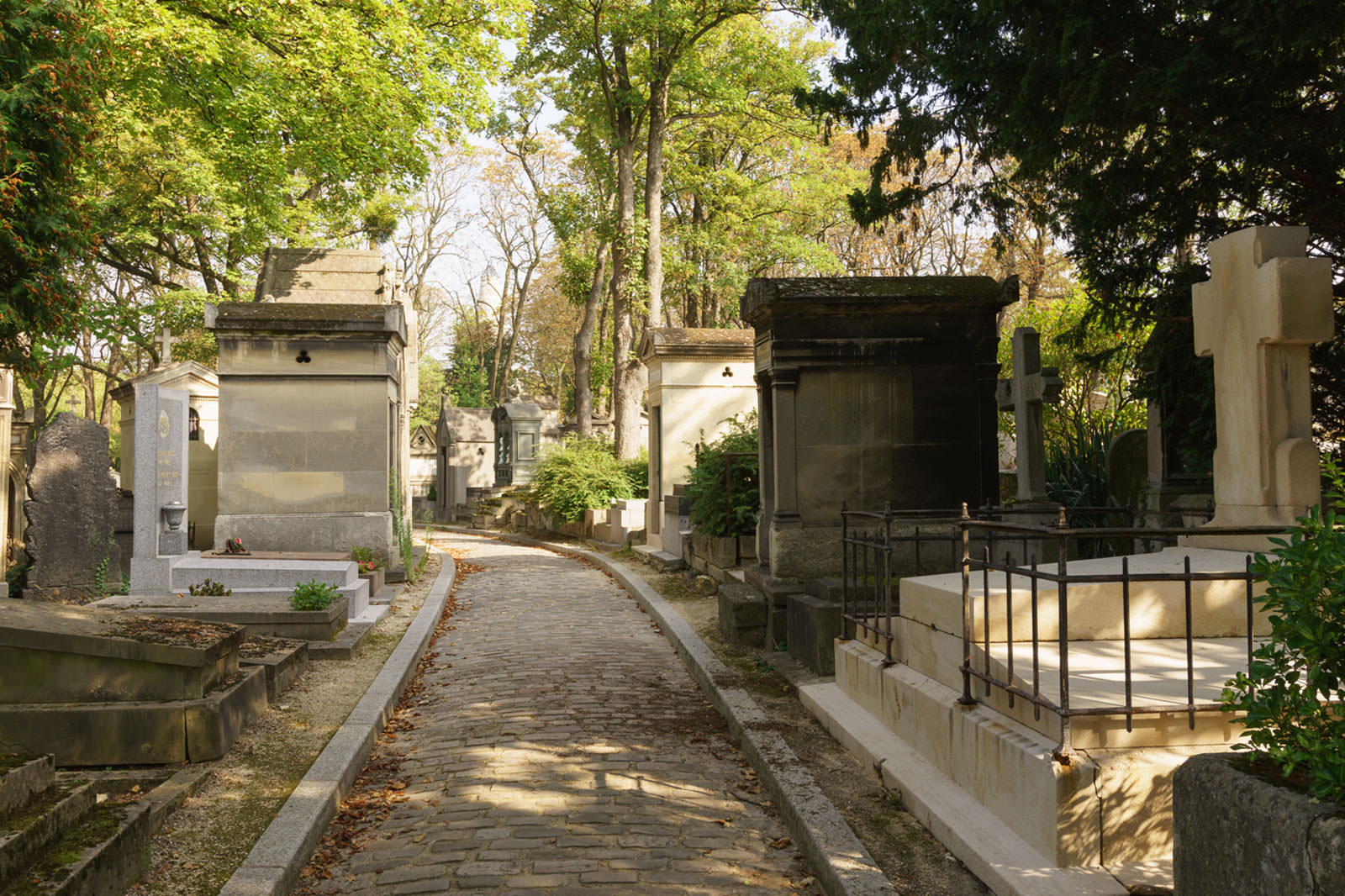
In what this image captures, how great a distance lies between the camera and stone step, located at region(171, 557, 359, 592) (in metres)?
10.3

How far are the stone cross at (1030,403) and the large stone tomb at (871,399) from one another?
39 cm

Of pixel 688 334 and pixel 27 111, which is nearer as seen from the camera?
pixel 27 111

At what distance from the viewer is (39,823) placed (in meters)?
3.46

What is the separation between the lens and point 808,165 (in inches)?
1273

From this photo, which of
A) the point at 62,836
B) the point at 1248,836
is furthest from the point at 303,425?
the point at 1248,836

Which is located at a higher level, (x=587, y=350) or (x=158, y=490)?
(x=587, y=350)

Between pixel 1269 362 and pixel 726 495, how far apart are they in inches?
313

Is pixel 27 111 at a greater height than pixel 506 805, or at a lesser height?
greater

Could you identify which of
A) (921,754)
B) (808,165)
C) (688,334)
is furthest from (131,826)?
(808,165)

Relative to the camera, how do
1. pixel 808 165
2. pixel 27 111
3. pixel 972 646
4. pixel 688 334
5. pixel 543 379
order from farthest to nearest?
pixel 543 379 → pixel 808 165 → pixel 688 334 → pixel 27 111 → pixel 972 646

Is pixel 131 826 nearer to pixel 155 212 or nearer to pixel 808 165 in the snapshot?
pixel 155 212

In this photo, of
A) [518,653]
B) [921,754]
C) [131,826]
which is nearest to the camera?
[131,826]

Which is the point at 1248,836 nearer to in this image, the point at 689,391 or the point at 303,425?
the point at 303,425

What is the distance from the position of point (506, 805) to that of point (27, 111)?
569 centimetres
